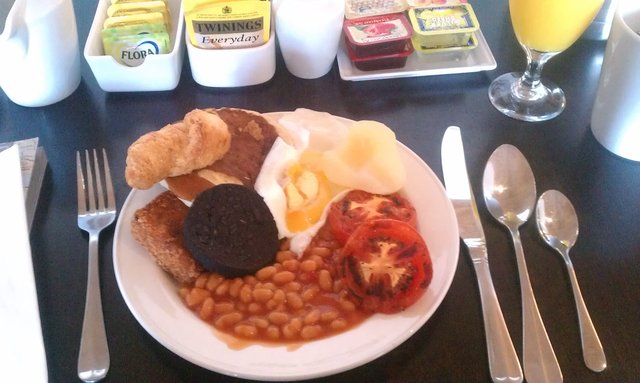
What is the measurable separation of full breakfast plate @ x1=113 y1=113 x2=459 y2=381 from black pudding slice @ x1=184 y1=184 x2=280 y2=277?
0.09m

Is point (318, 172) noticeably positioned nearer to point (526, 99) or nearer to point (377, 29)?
point (377, 29)

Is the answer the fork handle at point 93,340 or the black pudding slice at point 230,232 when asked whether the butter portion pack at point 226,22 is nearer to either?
the black pudding slice at point 230,232

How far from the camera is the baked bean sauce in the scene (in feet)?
3.00

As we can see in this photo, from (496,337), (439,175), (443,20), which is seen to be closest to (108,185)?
(439,175)

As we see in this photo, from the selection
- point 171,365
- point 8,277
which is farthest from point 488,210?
point 8,277

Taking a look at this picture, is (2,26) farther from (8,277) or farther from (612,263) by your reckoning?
(612,263)

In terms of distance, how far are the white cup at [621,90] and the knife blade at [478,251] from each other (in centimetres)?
30

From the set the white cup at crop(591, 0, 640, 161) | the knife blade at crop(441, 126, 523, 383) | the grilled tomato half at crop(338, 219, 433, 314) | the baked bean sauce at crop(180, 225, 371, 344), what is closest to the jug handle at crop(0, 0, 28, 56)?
the baked bean sauce at crop(180, 225, 371, 344)

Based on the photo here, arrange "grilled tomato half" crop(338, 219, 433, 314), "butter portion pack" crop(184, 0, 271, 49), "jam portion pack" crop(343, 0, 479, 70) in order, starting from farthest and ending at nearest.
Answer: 1. "jam portion pack" crop(343, 0, 479, 70)
2. "butter portion pack" crop(184, 0, 271, 49)
3. "grilled tomato half" crop(338, 219, 433, 314)

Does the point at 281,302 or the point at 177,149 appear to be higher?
the point at 177,149

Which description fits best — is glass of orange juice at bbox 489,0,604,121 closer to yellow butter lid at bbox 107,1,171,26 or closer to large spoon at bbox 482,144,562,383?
large spoon at bbox 482,144,562,383

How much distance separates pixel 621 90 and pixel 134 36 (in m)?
1.03

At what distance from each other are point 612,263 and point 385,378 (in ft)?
1.57

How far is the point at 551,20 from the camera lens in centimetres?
122
